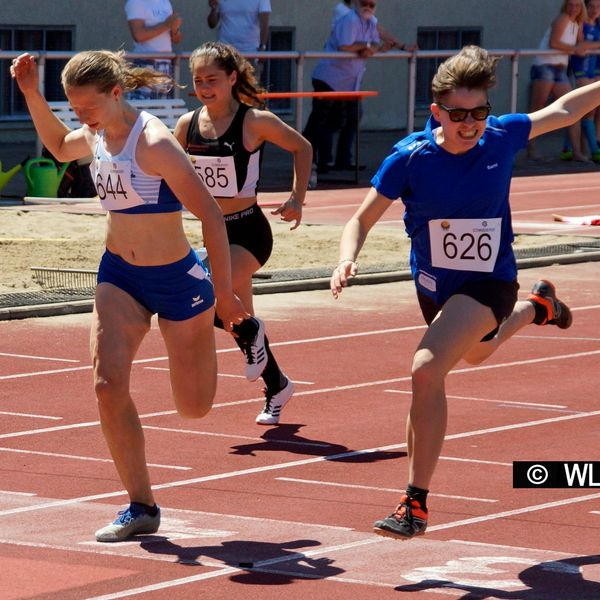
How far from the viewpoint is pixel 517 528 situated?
741cm

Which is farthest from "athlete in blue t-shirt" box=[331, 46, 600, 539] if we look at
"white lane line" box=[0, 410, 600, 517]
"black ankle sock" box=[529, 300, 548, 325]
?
"black ankle sock" box=[529, 300, 548, 325]

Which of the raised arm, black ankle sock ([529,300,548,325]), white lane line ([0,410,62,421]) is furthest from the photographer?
white lane line ([0,410,62,421])

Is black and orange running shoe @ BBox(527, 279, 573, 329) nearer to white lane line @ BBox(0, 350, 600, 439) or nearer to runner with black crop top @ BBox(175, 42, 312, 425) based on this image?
runner with black crop top @ BBox(175, 42, 312, 425)

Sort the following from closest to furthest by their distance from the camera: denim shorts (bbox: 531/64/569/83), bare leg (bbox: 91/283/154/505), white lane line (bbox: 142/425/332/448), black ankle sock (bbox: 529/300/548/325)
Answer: bare leg (bbox: 91/283/154/505)
white lane line (bbox: 142/425/332/448)
black ankle sock (bbox: 529/300/548/325)
denim shorts (bbox: 531/64/569/83)

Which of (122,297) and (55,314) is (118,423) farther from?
(55,314)

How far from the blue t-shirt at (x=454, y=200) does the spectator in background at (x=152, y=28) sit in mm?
14130

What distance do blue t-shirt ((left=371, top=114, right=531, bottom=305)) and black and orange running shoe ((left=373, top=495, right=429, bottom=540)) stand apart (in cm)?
Answer: 107

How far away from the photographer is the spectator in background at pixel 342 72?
23781 mm

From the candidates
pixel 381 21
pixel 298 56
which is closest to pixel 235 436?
pixel 298 56

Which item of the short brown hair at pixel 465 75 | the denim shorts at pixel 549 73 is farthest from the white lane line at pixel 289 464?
the denim shorts at pixel 549 73

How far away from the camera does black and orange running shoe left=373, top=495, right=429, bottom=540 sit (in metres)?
6.84

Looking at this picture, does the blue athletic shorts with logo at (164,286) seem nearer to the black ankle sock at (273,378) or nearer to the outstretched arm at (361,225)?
the outstretched arm at (361,225)

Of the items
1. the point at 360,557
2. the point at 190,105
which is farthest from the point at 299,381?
the point at 190,105

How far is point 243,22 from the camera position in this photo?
23328 mm
